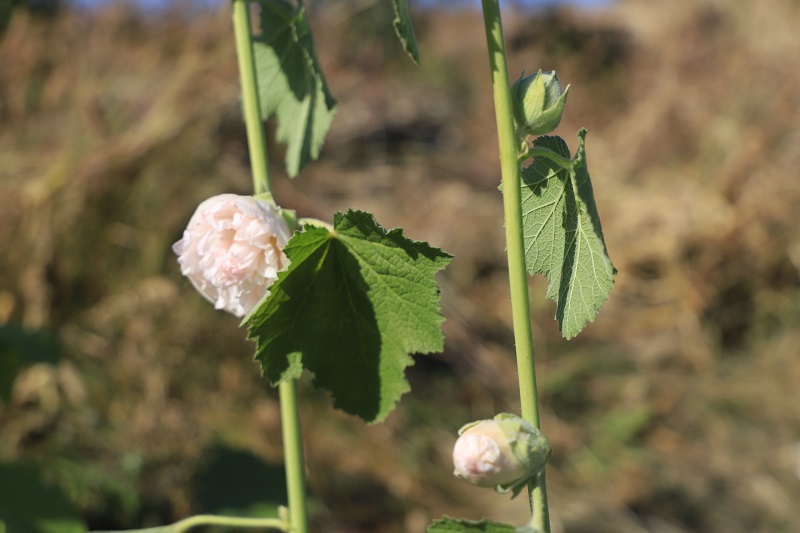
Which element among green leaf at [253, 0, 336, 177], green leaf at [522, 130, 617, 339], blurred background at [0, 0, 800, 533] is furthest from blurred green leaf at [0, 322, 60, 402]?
green leaf at [522, 130, 617, 339]

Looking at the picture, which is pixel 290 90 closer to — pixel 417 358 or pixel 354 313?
pixel 354 313

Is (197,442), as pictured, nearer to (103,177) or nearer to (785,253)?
(103,177)

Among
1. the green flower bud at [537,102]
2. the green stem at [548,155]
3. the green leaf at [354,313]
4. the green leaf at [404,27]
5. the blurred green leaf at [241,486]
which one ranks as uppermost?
the green leaf at [404,27]

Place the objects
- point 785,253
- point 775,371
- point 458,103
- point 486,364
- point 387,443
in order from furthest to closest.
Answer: point 458,103
point 785,253
point 775,371
point 486,364
point 387,443

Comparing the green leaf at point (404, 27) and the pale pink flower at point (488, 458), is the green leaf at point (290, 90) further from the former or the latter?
the pale pink flower at point (488, 458)

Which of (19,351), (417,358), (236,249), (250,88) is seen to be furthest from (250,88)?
(417,358)

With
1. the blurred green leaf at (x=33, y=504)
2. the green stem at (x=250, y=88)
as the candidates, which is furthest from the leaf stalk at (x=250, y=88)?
the blurred green leaf at (x=33, y=504)

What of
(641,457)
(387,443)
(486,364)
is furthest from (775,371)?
(387,443)
